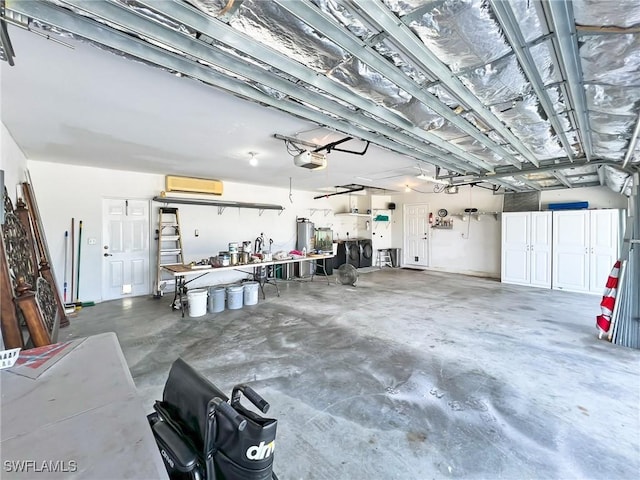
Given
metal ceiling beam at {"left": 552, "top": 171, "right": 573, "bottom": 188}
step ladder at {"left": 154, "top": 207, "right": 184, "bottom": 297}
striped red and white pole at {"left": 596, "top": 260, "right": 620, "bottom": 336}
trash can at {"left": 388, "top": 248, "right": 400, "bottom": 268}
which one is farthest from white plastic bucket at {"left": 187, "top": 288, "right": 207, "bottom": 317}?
trash can at {"left": 388, "top": 248, "right": 400, "bottom": 268}

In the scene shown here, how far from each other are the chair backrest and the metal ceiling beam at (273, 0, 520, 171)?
167cm

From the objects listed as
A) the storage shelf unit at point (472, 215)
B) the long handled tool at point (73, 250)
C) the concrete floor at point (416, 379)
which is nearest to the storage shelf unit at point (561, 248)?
the storage shelf unit at point (472, 215)

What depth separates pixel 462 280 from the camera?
766 centimetres

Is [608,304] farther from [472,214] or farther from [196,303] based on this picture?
[196,303]

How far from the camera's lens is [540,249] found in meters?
6.77

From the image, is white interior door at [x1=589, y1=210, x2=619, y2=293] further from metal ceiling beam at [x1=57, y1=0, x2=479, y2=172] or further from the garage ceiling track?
metal ceiling beam at [x1=57, y1=0, x2=479, y2=172]

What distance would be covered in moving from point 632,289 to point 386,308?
3199 mm

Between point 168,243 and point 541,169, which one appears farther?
point 168,243

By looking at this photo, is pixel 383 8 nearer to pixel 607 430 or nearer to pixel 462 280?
pixel 607 430

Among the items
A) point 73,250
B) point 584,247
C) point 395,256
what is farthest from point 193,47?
point 395,256

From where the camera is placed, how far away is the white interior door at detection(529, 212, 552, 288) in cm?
665

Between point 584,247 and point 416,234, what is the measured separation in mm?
4474

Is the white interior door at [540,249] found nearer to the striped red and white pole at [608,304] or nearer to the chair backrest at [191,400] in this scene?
the striped red and white pole at [608,304]

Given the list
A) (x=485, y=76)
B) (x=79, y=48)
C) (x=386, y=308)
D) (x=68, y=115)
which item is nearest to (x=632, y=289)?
(x=386, y=308)
